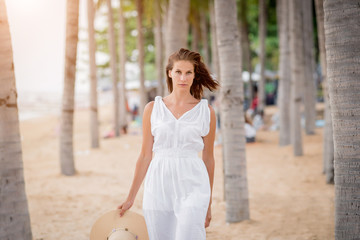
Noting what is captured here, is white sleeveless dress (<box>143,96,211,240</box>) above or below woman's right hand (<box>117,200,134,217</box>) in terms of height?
above

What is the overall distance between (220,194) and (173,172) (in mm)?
Result: 4545

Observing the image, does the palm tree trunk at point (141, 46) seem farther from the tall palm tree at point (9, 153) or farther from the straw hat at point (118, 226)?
the straw hat at point (118, 226)

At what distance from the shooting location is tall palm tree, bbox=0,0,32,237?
367 cm

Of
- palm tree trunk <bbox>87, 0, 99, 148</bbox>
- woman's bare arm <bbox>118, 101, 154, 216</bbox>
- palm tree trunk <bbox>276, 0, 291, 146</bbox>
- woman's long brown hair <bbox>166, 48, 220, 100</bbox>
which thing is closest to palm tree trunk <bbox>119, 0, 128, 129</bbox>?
palm tree trunk <bbox>87, 0, 99, 148</bbox>

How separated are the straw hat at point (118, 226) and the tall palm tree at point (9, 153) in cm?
100

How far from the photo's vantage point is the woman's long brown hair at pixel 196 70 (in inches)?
123

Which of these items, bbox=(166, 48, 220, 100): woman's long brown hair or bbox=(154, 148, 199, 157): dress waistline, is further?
bbox=(166, 48, 220, 100): woman's long brown hair

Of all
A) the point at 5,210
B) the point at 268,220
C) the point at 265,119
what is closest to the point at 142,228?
the point at 5,210

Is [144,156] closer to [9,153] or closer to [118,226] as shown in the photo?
[118,226]

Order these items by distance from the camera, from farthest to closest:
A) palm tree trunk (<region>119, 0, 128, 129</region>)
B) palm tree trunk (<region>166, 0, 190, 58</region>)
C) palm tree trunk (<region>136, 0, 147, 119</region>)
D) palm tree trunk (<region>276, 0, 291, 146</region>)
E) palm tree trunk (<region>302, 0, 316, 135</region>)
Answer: palm tree trunk (<region>119, 0, 128, 129</region>) → palm tree trunk (<region>136, 0, 147, 119</region>) → palm tree trunk (<region>302, 0, 316, 135</region>) → palm tree trunk (<region>276, 0, 291, 146</region>) → palm tree trunk (<region>166, 0, 190, 58</region>)

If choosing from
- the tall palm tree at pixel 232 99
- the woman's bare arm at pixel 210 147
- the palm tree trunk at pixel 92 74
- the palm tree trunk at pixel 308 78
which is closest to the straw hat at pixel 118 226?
the woman's bare arm at pixel 210 147

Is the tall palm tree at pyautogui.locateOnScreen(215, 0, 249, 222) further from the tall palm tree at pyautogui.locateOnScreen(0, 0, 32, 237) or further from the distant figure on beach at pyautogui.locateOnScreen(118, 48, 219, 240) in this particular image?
the tall palm tree at pyautogui.locateOnScreen(0, 0, 32, 237)

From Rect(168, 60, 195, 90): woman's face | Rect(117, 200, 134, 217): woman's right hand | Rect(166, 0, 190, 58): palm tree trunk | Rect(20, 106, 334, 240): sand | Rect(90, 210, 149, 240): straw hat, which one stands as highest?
Rect(166, 0, 190, 58): palm tree trunk

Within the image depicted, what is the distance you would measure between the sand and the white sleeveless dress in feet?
7.12
